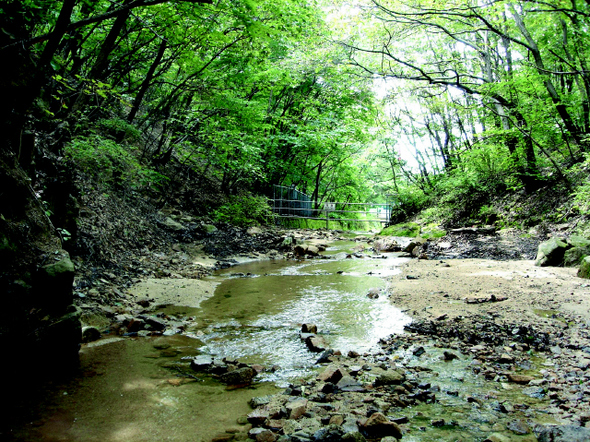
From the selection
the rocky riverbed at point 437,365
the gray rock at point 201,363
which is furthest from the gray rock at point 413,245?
the gray rock at point 201,363

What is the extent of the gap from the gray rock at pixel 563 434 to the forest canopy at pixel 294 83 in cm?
384

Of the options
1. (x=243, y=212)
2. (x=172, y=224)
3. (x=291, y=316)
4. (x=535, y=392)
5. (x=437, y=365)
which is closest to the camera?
(x=535, y=392)

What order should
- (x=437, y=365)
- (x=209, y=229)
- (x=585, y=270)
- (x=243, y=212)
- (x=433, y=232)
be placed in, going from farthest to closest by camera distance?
(x=243, y=212)
(x=433, y=232)
(x=209, y=229)
(x=585, y=270)
(x=437, y=365)

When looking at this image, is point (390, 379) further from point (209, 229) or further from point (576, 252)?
point (209, 229)

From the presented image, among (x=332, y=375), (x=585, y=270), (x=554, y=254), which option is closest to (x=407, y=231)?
(x=554, y=254)

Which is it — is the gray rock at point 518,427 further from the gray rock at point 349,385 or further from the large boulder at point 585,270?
the large boulder at point 585,270

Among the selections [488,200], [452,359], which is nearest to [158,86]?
[452,359]

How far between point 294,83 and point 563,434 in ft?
46.7

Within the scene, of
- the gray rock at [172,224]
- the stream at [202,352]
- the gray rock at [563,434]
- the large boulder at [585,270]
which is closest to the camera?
the gray rock at [563,434]

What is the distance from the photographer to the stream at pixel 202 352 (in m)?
2.15

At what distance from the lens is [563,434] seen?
6.17ft

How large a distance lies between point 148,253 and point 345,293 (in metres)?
4.12

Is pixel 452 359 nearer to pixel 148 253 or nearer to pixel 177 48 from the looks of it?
pixel 148 253

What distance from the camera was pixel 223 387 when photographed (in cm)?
269
